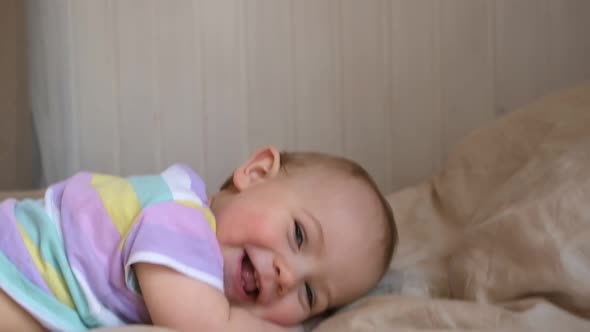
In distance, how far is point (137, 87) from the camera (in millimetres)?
1715

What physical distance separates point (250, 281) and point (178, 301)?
12 cm

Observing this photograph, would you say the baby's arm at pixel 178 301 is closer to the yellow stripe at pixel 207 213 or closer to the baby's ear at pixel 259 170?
the yellow stripe at pixel 207 213

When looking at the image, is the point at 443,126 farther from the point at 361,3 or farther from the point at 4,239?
the point at 4,239

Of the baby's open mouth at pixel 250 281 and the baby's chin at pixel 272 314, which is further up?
the baby's open mouth at pixel 250 281

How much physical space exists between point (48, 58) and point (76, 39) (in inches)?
3.0

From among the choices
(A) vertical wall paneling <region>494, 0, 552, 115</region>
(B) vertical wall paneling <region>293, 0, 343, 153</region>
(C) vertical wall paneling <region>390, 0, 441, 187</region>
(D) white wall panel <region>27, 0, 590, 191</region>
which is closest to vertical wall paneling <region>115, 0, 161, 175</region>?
(D) white wall panel <region>27, 0, 590, 191</region>

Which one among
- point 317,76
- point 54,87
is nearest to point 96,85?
point 54,87

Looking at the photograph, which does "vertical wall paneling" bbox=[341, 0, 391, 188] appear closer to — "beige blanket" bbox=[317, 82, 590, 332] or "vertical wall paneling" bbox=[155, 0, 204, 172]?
"vertical wall paneling" bbox=[155, 0, 204, 172]

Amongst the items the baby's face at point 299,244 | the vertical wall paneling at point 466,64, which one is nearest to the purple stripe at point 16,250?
the baby's face at point 299,244

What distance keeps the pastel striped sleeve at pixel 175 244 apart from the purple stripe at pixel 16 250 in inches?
4.3

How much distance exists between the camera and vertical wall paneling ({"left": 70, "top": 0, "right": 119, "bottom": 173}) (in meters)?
1.70

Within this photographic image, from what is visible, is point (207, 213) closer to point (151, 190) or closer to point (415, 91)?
point (151, 190)

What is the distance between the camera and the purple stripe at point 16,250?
0.85 m

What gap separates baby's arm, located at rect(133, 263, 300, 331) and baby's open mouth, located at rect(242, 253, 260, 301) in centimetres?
7
